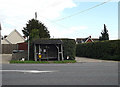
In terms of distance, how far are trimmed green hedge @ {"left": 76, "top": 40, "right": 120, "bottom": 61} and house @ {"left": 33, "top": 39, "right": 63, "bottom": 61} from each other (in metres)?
6.47

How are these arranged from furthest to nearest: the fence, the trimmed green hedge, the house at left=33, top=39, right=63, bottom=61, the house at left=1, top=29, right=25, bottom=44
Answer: the house at left=1, top=29, right=25, bottom=44 → the fence → the trimmed green hedge → the house at left=33, top=39, right=63, bottom=61

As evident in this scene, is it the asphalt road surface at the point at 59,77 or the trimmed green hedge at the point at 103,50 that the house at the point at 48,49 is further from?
the asphalt road surface at the point at 59,77

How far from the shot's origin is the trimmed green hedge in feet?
73.6

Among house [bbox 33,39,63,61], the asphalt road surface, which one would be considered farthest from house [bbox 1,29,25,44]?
the asphalt road surface

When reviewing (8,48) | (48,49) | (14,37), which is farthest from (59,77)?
(14,37)

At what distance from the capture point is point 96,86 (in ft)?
22.1

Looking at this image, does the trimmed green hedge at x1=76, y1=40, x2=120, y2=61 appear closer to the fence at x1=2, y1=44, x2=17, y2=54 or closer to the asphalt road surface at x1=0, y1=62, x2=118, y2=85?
the asphalt road surface at x1=0, y1=62, x2=118, y2=85

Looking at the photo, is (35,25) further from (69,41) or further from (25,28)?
(69,41)

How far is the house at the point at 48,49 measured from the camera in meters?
Answer: 21.3

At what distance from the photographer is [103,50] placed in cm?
2492

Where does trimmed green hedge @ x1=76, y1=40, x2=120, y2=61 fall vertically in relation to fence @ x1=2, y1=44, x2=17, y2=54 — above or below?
below

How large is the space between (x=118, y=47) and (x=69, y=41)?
20.2 feet

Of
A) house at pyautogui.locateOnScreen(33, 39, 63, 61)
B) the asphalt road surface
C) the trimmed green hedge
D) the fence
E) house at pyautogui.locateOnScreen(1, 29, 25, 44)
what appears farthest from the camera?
house at pyautogui.locateOnScreen(1, 29, 25, 44)

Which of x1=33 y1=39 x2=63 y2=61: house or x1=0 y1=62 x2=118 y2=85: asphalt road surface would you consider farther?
x1=33 y1=39 x2=63 y2=61: house
